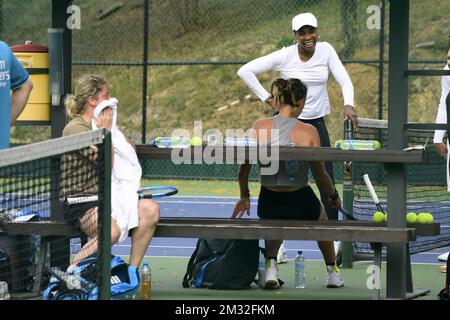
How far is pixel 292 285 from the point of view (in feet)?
34.2

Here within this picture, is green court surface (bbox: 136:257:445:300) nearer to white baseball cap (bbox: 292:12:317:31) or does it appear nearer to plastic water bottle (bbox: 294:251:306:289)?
plastic water bottle (bbox: 294:251:306:289)

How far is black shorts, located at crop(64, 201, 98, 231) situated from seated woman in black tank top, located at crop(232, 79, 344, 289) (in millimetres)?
1531

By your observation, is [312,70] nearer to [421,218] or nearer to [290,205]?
[290,205]

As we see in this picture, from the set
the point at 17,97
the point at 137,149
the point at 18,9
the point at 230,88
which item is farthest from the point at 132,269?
the point at 18,9

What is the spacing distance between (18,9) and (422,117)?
1219cm

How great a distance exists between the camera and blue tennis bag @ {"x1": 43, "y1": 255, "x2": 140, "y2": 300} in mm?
8117

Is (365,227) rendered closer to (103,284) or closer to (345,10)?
(103,284)

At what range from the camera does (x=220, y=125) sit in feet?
86.0

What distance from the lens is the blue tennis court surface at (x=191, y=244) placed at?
12.6 m

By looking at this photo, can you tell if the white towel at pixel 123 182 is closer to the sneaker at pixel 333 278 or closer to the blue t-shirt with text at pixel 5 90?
the blue t-shirt with text at pixel 5 90

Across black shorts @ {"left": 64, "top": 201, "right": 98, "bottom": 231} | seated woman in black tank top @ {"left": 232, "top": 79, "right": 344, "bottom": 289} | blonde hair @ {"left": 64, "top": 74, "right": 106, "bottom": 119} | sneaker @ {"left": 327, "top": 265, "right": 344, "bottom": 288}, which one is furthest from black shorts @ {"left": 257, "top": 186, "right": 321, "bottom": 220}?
black shorts @ {"left": 64, "top": 201, "right": 98, "bottom": 231}

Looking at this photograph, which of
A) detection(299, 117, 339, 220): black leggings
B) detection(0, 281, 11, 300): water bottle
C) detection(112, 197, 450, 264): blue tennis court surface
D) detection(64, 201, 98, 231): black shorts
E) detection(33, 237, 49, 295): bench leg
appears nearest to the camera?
detection(0, 281, 11, 300): water bottle

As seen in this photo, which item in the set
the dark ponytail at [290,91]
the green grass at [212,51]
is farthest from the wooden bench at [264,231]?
the green grass at [212,51]
